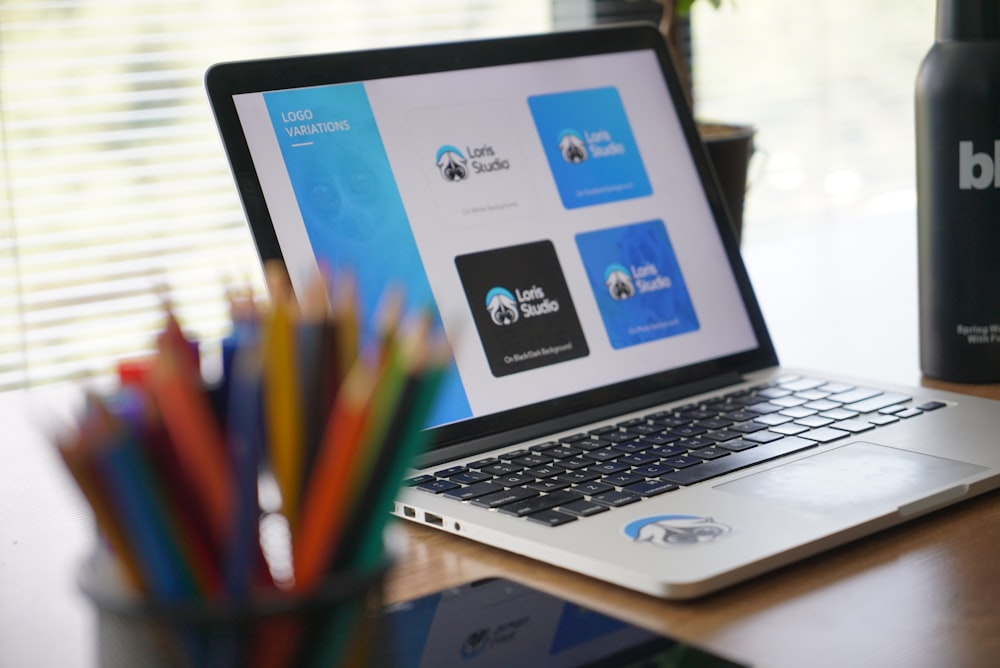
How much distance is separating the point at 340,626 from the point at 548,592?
208 millimetres

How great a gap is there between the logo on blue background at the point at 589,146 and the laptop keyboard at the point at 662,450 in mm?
184

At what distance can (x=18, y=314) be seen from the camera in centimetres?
202

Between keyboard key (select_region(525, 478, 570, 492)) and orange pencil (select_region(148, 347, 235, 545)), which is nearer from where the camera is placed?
orange pencil (select_region(148, 347, 235, 545))

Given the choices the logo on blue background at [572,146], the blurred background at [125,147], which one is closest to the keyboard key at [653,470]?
the logo on blue background at [572,146]

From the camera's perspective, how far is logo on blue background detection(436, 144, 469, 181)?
824 mm

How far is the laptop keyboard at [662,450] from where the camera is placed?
0.62 meters

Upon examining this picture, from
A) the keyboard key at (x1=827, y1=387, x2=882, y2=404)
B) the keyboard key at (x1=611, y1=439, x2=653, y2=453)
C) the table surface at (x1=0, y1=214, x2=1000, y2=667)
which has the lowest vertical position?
the table surface at (x1=0, y1=214, x2=1000, y2=667)

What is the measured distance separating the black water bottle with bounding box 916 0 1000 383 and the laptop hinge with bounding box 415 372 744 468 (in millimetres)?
167

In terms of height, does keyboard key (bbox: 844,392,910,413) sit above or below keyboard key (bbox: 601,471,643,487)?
below

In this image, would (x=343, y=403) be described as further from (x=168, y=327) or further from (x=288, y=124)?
(x=288, y=124)

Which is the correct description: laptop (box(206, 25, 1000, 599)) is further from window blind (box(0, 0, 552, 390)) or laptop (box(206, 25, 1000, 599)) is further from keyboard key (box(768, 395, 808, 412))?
window blind (box(0, 0, 552, 390))


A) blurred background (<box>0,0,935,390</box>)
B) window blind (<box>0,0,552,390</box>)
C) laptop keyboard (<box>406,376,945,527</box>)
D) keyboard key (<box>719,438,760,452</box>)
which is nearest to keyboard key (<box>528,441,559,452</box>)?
laptop keyboard (<box>406,376,945,527</box>)

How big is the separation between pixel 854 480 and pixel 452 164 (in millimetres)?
361

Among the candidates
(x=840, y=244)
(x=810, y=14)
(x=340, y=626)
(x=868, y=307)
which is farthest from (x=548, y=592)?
(x=810, y=14)
